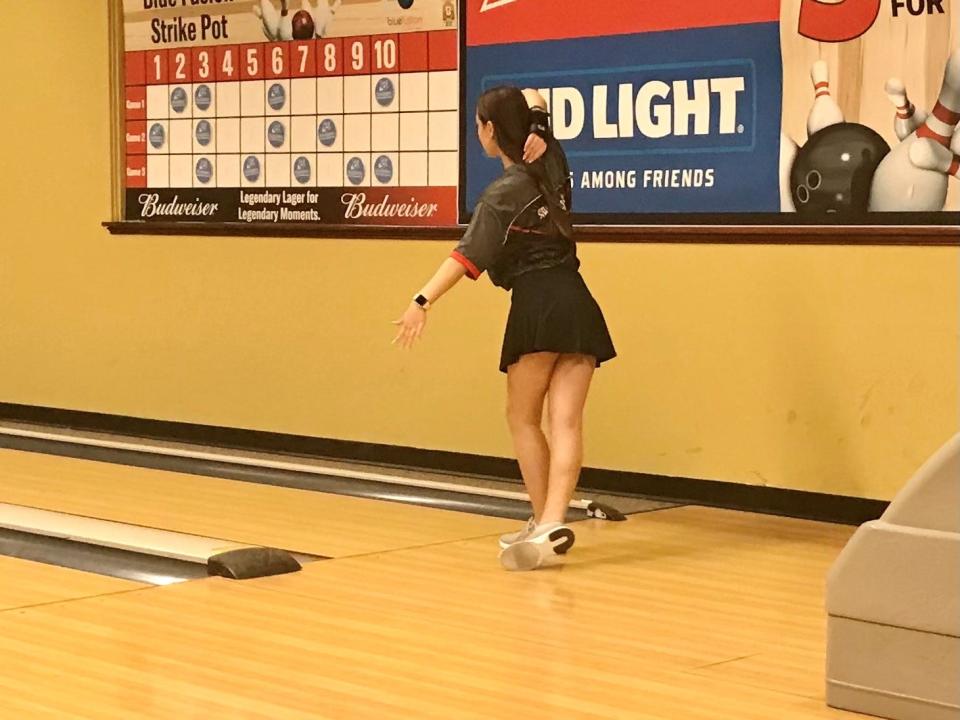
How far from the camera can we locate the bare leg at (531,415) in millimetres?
4734

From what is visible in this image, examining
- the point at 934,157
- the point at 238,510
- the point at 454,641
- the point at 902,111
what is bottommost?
the point at 238,510

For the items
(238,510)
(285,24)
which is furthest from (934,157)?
(285,24)

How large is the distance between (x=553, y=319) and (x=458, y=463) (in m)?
1.95

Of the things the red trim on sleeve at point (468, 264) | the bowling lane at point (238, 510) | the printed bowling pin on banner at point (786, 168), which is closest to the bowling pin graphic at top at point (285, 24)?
the bowling lane at point (238, 510)

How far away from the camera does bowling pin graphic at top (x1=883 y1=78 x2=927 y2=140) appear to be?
520 cm

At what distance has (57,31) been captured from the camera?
7.75 m

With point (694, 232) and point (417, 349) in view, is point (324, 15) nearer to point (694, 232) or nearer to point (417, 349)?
point (417, 349)

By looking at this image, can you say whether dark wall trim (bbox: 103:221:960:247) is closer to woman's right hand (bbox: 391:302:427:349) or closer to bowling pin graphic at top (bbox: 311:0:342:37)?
bowling pin graphic at top (bbox: 311:0:342:37)

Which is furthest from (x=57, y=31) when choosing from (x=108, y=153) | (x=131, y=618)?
(x=131, y=618)

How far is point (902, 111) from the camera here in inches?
206

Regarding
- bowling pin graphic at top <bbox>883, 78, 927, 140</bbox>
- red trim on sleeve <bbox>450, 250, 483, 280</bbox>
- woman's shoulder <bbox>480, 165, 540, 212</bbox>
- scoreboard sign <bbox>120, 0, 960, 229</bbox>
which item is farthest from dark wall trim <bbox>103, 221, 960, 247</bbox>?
red trim on sleeve <bbox>450, 250, 483, 280</bbox>

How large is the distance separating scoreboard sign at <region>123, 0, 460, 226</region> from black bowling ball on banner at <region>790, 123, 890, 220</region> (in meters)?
1.52

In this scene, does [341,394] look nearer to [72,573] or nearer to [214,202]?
[214,202]

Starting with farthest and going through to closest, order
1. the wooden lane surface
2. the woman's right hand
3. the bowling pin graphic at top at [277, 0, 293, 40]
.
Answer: the bowling pin graphic at top at [277, 0, 293, 40] → the woman's right hand → the wooden lane surface
